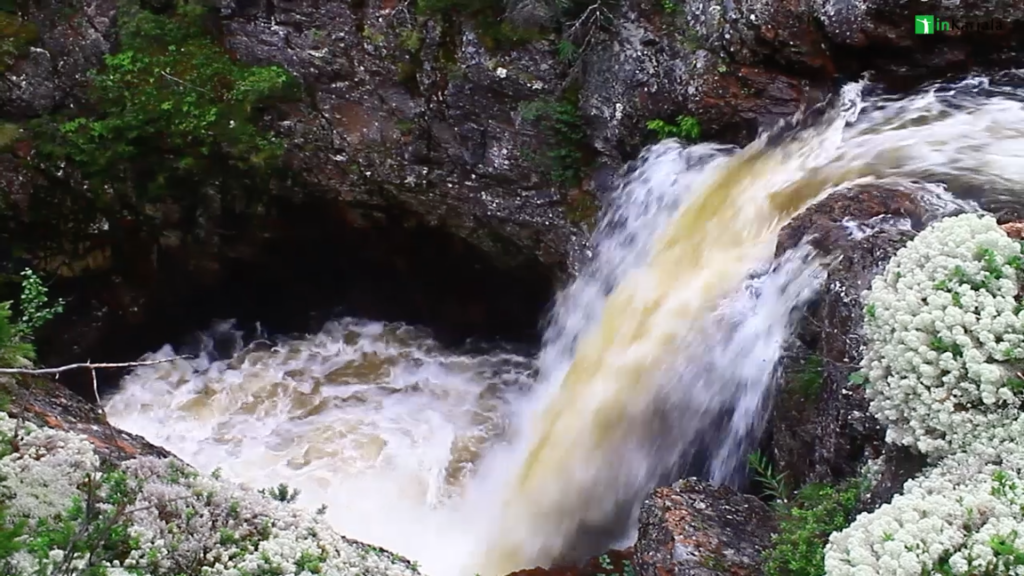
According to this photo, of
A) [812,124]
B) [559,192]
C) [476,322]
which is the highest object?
[812,124]

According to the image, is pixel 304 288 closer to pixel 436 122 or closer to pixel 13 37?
pixel 436 122

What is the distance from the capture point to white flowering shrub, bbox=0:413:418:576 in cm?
372

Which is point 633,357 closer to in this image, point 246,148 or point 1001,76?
point 1001,76

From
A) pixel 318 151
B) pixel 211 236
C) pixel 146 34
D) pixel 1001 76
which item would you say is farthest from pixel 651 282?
pixel 146 34

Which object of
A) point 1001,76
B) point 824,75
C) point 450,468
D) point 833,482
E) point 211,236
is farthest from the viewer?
point 211,236

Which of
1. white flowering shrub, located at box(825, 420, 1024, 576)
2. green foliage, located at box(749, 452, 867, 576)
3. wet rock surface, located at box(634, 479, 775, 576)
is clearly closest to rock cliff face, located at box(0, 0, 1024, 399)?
wet rock surface, located at box(634, 479, 775, 576)

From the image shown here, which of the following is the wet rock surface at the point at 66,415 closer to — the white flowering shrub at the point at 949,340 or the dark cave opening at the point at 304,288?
the white flowering shrub at the point at 949,340

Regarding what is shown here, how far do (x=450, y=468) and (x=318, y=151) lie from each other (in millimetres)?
4551

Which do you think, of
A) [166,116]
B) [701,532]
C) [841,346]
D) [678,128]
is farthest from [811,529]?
[166,116]

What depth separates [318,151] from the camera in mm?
10617

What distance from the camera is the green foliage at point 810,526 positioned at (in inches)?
168

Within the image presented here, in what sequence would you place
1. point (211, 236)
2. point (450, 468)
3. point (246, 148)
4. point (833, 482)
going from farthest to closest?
point (211, 236), point (246, 148), point (450, 468), point (833, 482)

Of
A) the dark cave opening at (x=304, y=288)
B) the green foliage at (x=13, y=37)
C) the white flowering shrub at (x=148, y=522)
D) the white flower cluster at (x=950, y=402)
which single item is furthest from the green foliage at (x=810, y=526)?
the green foliage at (x=13, y=37)

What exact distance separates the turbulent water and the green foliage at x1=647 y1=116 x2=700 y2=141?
138 millimetres
